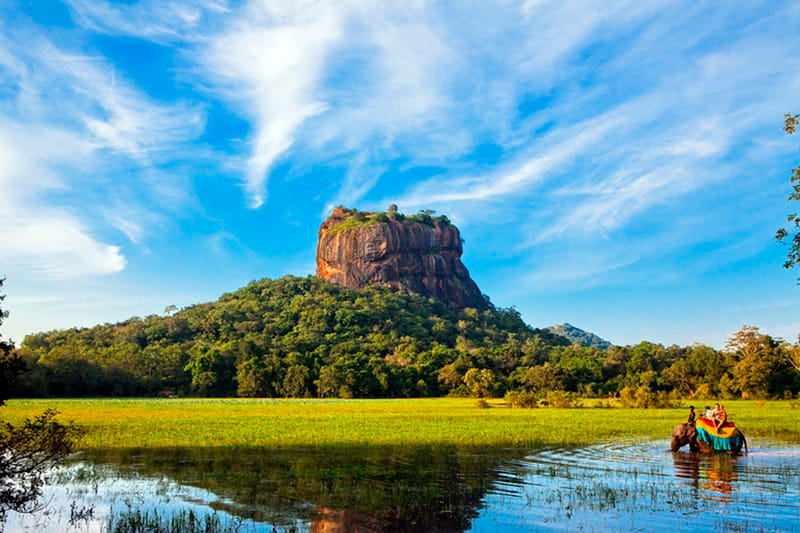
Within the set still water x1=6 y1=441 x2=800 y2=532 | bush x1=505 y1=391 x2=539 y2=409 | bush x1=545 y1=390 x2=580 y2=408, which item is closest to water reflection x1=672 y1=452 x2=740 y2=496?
still water x1=6 y1=441 x2=800 y2=532

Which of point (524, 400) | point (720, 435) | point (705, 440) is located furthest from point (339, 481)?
point (524, 400)

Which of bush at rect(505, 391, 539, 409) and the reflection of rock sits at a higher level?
the reflection of rock

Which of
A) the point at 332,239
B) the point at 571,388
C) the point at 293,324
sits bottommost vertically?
the point at 571,388

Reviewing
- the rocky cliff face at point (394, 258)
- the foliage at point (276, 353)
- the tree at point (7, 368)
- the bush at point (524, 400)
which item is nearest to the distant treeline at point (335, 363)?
the foliage at point (276, 353)

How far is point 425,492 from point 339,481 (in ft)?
8.38

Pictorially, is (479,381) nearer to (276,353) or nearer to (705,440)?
(276,353)

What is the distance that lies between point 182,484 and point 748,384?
202 feet

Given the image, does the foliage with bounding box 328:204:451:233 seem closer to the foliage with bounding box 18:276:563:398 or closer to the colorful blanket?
the foliage with bounding box 18:276:563:398

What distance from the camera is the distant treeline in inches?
2611

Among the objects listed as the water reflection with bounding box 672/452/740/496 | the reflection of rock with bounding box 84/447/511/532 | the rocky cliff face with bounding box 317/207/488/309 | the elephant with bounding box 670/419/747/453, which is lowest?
the reflection of rock with bounding box 84/447/511/532

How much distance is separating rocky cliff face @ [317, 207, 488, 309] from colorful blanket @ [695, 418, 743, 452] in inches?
6006

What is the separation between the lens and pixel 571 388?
75062mm

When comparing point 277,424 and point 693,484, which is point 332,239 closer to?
point 277,424

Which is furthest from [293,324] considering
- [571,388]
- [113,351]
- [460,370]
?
[571,388]
